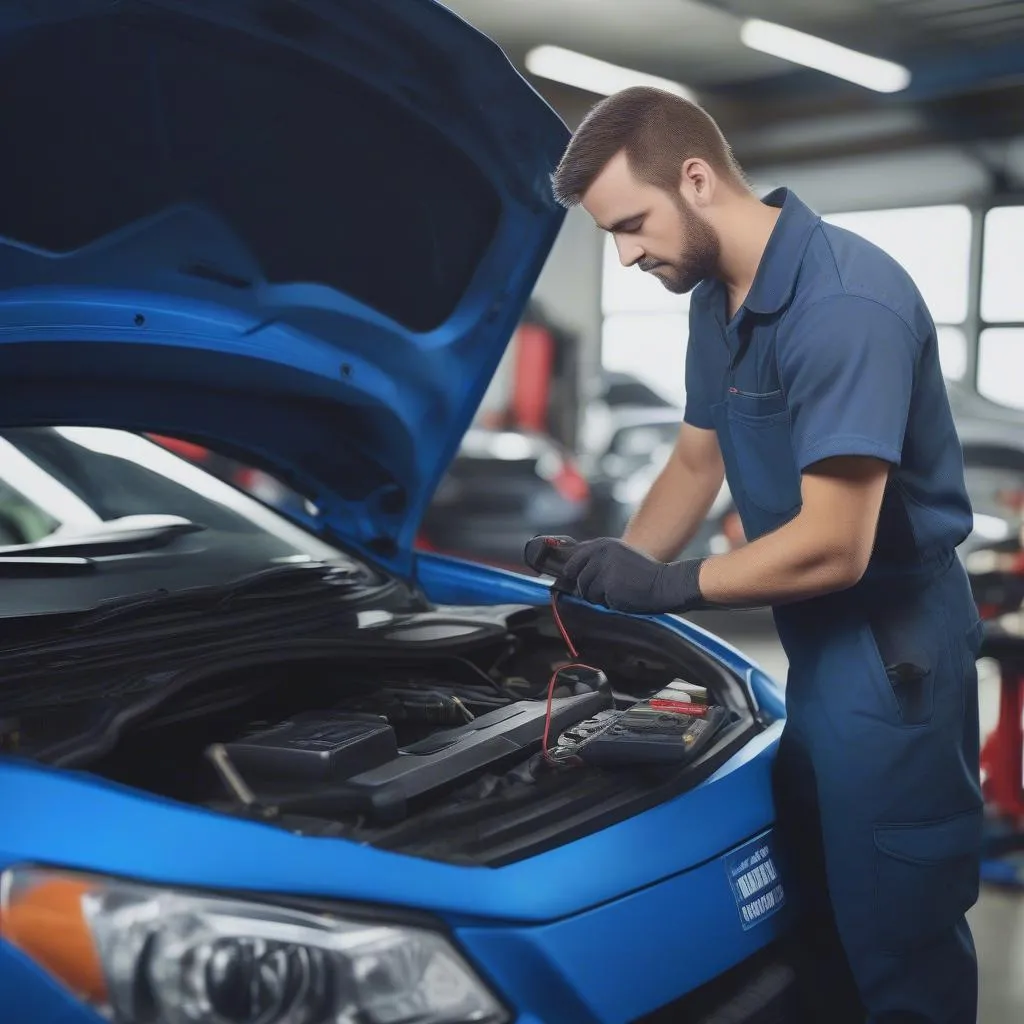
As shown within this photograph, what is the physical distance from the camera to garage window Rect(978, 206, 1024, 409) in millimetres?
8562

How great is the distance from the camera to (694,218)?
1.56 meters

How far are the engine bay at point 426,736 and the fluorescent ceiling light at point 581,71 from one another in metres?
6.85

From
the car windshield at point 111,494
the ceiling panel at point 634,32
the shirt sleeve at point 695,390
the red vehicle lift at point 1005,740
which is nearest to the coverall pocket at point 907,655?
the shirt sleeve at point 695,390

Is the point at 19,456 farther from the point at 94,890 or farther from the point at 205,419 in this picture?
the point at 94,890

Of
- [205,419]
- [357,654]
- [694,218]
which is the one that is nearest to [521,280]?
[694,218]

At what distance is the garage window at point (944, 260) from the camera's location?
28.8ft

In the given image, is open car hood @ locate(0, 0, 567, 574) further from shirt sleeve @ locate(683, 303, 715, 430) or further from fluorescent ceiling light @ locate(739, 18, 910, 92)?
fluorescent ceiling light @ locate(739, 18, 910, 92)

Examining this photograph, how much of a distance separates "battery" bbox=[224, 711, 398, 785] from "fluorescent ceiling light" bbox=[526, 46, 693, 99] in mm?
7233

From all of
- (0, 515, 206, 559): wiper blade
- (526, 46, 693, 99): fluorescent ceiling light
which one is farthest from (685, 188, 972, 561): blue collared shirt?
(526, 46, 693, 99): fluorescent ceiling light

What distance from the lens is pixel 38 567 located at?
5.44ft

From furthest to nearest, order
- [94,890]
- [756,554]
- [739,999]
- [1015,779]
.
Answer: [1015,779]
[756,554]
[739,999]
[94,890]

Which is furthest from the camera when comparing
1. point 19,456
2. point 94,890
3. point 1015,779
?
point 1015,779

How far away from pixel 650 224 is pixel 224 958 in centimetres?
103

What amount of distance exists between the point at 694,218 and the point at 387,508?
2.78 feet
